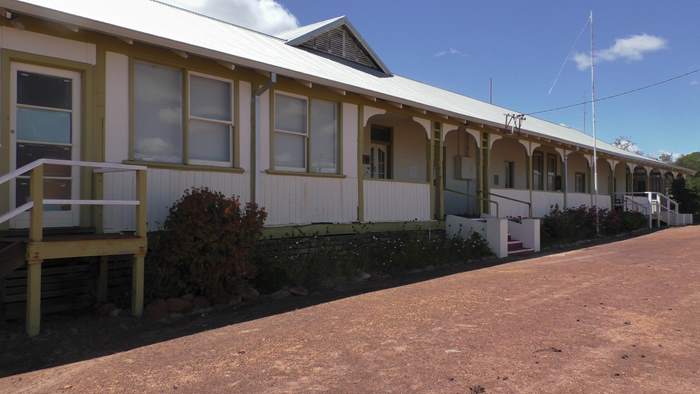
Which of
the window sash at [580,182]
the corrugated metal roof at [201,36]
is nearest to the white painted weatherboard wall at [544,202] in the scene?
the corrugated metal roof at [201,36]

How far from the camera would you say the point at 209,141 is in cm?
903

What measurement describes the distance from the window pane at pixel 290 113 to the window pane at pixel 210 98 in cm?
111

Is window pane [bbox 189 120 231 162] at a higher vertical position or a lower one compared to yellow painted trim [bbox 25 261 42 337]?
higher

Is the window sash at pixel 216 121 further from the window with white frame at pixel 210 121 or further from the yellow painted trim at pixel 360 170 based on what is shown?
the yellow painted trim at pixel 360 170

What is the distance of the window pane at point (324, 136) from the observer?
35.4 feet

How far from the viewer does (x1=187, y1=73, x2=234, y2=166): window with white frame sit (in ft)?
28.8

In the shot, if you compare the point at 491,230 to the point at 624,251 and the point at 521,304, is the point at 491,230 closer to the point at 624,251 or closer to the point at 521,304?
the point at 624,251

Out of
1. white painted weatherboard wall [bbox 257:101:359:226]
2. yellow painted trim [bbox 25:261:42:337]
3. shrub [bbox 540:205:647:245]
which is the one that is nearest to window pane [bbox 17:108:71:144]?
yellow painted trim [bbox 25:261:42:337]

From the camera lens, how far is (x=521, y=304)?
24.4ft

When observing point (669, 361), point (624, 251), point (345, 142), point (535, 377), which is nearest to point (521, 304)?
point (669, 361)

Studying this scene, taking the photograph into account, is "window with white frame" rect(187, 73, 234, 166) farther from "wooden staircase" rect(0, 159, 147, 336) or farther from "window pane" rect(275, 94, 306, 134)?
"wooden staircase" rect(0, 159, 147, 336)

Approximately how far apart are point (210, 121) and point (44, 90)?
2.42m

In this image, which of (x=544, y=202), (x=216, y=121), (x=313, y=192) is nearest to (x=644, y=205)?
(x=544, y=202)

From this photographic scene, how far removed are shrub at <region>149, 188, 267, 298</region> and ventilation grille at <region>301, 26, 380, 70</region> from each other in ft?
24.5
